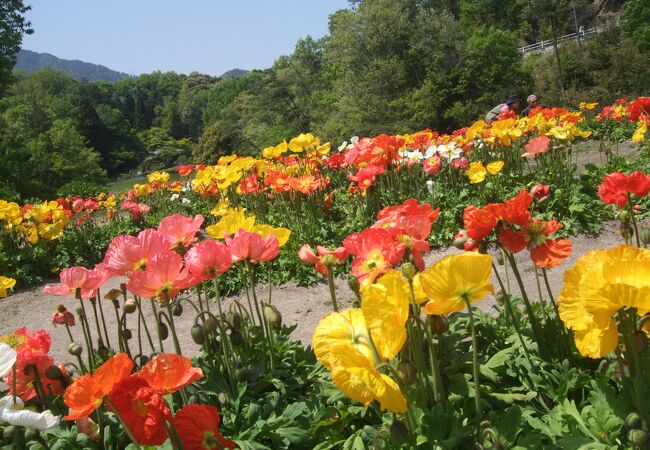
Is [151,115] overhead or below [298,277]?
overhead

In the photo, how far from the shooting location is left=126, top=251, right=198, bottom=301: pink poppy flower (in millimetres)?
1530

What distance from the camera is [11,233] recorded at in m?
7.35

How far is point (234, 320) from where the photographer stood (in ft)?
6.32

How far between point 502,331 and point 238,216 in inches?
42.8

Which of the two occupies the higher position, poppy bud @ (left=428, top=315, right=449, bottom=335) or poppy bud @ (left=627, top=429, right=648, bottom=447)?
poppy bud @ (left=428, top=315, right=449, bottom=335)

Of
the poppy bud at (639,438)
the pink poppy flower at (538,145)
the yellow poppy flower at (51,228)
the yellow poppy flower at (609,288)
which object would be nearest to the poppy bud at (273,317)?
the yellow poppy flower at (609,288)

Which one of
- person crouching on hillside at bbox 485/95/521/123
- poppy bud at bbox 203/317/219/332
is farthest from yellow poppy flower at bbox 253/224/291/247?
person crouching on hillside at bbox 485/95/521/123

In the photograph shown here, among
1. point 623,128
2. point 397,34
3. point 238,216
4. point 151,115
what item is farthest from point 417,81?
point 151,115

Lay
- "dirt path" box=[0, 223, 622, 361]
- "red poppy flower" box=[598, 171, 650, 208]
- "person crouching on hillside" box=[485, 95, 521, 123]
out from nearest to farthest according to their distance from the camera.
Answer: "red poppy flower" box=[598, 171, 650, 208] < "dirt path" box=[0, 223, 622, 361] < "person crouching on hillside" box=[485, 95, 521, 123]

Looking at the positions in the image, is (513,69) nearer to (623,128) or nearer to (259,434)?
(623,128)

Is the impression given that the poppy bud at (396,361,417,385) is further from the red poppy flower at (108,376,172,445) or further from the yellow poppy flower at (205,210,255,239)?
the yellow poppy flower at (205,210,255,239)

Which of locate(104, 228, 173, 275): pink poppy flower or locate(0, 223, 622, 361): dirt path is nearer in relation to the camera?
locate(104, 228, 173, 275): pink poppy flower

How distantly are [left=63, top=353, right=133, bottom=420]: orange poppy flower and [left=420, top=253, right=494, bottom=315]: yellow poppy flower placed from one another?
2.16 feet

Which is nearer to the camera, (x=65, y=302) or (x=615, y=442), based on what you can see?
(x=615, y=442)
